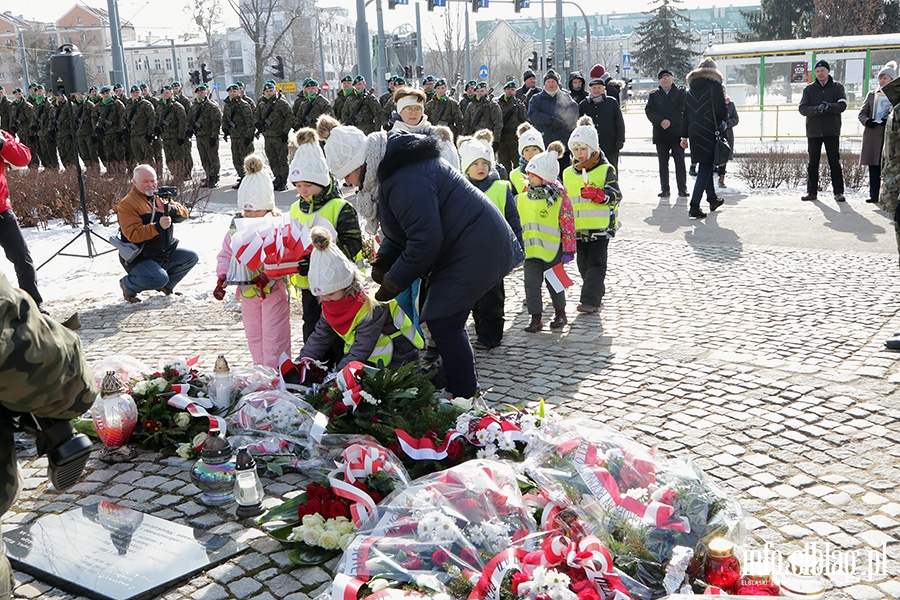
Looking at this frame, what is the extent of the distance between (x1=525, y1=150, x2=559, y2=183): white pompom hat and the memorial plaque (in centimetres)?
393

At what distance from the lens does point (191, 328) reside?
7.54m

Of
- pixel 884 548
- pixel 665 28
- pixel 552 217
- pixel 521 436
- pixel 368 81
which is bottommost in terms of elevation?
pixel 884 548

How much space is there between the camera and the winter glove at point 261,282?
222 inches

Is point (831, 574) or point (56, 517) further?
point (56, 517)

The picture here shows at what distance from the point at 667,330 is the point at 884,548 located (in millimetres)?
3402

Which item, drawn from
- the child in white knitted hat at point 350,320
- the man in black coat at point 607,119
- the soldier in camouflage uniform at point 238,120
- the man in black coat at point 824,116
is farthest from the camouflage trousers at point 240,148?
the child in white knitted hat at point 350,320

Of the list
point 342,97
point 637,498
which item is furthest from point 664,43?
point 637,498

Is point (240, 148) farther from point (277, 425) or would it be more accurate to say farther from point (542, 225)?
point (277, 425)

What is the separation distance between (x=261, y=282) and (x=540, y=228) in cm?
227

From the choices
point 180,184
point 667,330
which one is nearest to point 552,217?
point 667,330

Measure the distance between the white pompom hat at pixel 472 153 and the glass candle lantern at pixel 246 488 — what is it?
341cm

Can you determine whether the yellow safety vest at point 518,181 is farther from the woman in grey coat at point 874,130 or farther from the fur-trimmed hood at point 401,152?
the woman in grey coat at point 874,130

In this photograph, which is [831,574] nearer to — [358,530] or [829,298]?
[358,530]

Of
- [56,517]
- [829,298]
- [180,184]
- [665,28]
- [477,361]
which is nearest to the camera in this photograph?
[56,517]
